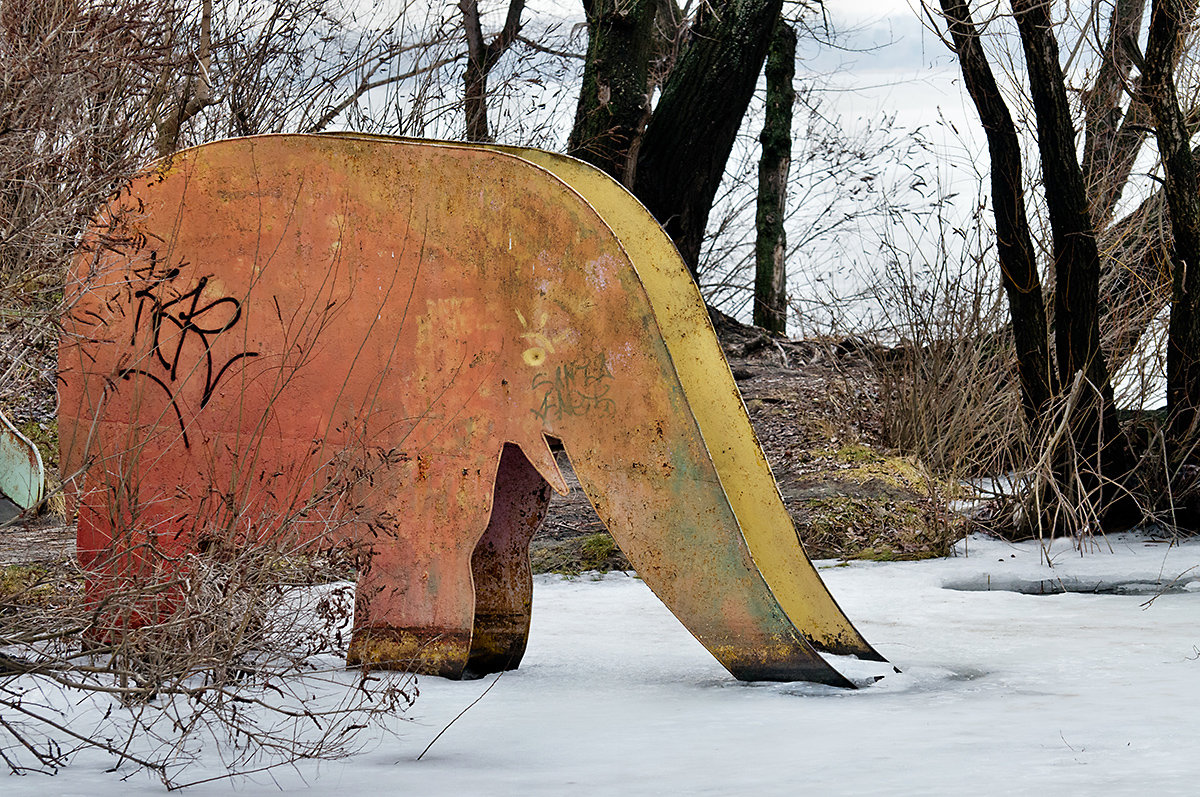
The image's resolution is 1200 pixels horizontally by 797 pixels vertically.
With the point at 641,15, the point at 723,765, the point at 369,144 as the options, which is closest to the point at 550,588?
the point at 369,144

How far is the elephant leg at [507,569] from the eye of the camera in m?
3.98

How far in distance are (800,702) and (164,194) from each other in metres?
2.53

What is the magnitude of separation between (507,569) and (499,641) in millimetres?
229

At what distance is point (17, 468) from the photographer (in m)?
5.61

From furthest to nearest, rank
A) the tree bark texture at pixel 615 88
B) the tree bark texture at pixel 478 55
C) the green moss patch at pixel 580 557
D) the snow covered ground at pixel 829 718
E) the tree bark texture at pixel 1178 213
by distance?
the tree bark texture at pixel 478 55 → the tree bark texture at pixel 615 88 → the green moss patch at pixel 580 557 → the tree bark texture at pixel 1178 213 → the snow covered ground at pixel 829 718

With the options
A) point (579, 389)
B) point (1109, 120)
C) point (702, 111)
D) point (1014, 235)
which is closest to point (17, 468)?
point (579, 389)

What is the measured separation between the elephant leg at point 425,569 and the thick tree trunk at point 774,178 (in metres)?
9.41

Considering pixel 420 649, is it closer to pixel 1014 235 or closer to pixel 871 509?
pixel 871 509

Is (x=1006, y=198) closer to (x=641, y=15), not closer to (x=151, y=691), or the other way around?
(x=641, y=15)

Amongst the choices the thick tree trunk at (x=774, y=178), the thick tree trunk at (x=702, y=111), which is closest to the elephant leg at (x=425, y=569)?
the thick tree trunk at (x=702, y=111)

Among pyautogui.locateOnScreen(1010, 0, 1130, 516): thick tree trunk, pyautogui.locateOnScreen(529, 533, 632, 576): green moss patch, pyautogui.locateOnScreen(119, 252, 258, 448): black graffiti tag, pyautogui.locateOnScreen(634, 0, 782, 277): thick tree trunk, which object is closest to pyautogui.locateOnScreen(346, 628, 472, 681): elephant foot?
pyautogui.locateOnScreen(119, 252, 258, 448): black graffiti tag

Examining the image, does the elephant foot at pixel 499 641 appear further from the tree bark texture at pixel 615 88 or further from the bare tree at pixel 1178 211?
the tree bark texture at pixel 615 88

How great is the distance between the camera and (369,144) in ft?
12.7

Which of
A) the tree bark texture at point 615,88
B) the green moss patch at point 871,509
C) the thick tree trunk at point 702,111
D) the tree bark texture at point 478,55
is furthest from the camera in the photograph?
the tree bark texture at point 478,55
